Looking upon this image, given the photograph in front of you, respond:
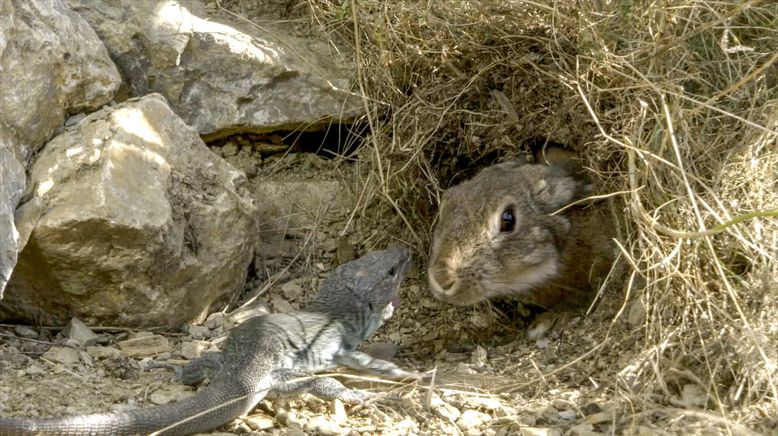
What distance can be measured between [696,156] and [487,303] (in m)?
1.71

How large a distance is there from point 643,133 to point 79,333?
10.7ft

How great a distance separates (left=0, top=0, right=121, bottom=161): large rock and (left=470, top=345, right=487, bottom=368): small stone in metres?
2.65

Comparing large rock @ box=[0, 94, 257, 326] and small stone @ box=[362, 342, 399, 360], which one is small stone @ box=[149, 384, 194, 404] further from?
small stone @ box=[362, 342, 399, 360]

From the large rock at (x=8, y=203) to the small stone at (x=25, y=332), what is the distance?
21.5 inches

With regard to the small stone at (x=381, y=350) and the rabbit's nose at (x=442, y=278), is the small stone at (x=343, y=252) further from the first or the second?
the rabbit's nose at (x=442, y=278)

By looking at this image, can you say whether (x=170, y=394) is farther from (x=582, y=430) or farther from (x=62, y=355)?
(x=582, y=430)

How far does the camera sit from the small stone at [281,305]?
20.8 ft

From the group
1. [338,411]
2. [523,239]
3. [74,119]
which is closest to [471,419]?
[338,411]

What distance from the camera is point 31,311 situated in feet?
18.3

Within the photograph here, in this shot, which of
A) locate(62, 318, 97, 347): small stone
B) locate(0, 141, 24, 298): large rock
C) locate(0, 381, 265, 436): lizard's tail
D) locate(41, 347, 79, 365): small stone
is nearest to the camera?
locate(0, 381, 265, 436): lizard's tail

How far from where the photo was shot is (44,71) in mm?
5680

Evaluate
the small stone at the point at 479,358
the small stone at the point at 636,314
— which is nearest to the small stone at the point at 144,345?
the small stone at the point at 479,358

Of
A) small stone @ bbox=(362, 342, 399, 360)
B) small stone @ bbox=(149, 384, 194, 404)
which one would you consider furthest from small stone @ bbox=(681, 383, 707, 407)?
small stone @ bbox=(149, 384, 194, 404)

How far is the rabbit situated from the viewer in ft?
19.5
